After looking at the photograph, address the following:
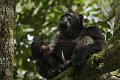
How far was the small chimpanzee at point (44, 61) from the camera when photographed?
6182 millimetres

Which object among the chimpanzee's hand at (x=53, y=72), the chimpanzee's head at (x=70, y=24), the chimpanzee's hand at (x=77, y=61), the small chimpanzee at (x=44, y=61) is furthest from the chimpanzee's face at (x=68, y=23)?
the chimpanzee's hand at (x=77, y=61)

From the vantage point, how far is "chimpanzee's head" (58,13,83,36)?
262 inches

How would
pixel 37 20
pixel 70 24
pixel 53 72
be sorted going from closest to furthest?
pixel 53 72, pixel 70 24, pixel 37 20

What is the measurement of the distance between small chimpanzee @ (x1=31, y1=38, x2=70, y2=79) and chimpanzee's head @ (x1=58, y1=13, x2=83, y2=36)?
0.56 metres

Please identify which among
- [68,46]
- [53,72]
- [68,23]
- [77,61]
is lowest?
[53,72]

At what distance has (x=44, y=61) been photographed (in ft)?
21.3

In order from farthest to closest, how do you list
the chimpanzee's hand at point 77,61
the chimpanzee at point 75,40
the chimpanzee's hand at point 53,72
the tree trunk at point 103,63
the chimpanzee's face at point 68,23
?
1. the chimpanzee's face at point 68,23
2. the chimpanzee's hand at point 53,72
3. the chimpanzee at point 75,40
4. the chimpanzee's hand at point 77,61
5. the tree trunk at point 103,63

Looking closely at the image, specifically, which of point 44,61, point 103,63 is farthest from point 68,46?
point 103,63

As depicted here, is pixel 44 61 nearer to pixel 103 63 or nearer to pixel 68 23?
pixel 68 23

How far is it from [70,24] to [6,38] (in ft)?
11.0

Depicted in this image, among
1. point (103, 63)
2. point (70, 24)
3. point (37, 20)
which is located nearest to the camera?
point (103, 63)

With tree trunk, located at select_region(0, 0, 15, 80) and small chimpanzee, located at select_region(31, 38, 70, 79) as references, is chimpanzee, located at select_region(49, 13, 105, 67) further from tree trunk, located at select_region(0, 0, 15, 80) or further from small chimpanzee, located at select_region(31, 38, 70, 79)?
tree trunk, located at select_region(0, 0, 15, 80)

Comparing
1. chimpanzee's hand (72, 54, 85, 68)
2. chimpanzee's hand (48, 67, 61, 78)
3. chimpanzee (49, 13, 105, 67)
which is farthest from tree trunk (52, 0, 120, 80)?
chimpanzee's hand (48, 67, 61, 78)

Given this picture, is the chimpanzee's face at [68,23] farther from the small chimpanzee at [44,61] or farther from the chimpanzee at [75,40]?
the small chimpanzee at [44,61]
